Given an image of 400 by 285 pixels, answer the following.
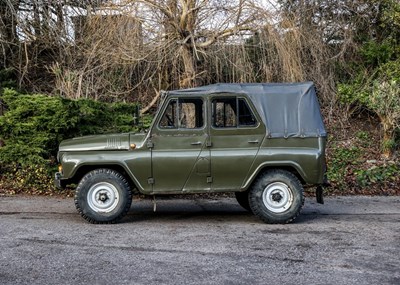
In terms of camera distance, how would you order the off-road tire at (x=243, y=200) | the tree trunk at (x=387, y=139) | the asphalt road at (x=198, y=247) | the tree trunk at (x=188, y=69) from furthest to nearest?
the tree trunk at (x=387, y=139) → the tree trunk at (x=188, y=69) → the off-road tire at (x=243, y=200) → the asphalt road at (x=198, y=247)

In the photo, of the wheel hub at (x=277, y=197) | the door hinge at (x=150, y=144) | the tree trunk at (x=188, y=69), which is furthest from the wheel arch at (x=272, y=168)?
the tree trunk at (x=188, y=69)

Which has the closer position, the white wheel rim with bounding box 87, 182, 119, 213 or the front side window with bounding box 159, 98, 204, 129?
the white wheel rim with bounding box 87, 182, 119, 213

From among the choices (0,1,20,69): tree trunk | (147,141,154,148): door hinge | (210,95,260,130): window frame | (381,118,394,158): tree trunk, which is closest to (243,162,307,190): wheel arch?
(210,95,260,130): window frame

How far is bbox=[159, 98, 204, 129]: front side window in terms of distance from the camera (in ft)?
25.0

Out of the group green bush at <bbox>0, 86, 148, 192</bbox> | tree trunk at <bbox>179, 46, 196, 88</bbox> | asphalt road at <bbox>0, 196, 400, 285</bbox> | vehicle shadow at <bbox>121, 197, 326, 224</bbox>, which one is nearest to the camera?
asphalt road at <bbox>0, 196, 400, 285</bbox>

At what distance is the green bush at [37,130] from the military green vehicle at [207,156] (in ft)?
10.5

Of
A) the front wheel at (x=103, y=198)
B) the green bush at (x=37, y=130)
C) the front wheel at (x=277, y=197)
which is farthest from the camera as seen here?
the green bush at (x=37, y=130)

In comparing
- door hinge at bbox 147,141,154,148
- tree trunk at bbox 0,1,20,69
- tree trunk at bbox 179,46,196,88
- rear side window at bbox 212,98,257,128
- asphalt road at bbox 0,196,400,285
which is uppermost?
tree trunk at bbox 0,1,20,69

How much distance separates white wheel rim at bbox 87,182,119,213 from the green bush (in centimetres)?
354

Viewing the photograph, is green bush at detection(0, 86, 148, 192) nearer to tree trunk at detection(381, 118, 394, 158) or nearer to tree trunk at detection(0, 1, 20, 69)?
tree trunk at detection(0, 1, 20, 69)

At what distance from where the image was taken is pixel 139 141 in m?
7.57

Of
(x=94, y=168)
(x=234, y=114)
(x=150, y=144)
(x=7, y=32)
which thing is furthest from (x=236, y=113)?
(x=7, y=32)

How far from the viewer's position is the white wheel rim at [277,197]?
7.63 metres

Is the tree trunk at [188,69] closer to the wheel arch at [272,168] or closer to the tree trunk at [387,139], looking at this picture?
the tree trunk at [387,139]
